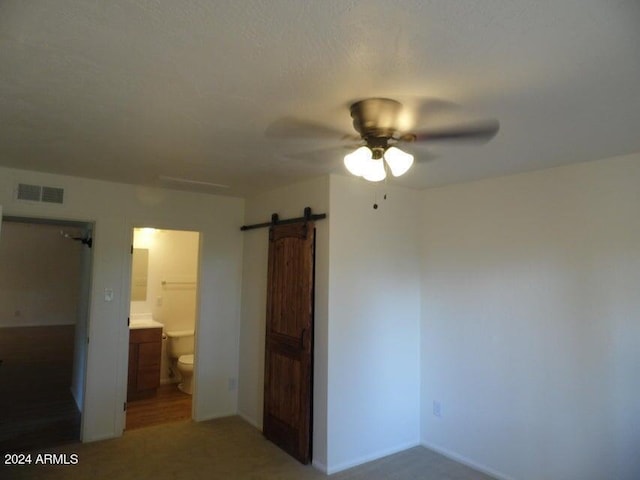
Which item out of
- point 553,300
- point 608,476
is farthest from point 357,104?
point 608,476

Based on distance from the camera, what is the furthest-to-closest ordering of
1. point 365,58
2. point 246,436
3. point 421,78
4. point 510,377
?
point 246,436
point 510,377
point 421,78
point 365,58

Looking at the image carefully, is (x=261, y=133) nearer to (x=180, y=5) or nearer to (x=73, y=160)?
(x=180, y=5)

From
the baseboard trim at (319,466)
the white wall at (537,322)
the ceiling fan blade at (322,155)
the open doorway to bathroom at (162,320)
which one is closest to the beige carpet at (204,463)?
the baseboard trim at (319,466)

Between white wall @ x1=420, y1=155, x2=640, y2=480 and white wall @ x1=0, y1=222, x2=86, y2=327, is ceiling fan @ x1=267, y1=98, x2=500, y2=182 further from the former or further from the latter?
white wall @ x1=0, y1=222, x2=86, y2=327

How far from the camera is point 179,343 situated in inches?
211

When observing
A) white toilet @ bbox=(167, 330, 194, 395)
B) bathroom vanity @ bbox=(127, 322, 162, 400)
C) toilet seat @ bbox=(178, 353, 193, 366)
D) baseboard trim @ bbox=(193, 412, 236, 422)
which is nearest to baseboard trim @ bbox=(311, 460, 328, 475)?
baseboard trim @ bbox=(193, 412, 236, 422)

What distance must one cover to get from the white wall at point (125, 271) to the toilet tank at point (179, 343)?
1.32 meters

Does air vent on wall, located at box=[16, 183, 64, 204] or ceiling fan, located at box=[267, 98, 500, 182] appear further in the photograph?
air vent on wall, located at box=[16, 183, 64, 204]

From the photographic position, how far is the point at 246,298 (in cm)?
438

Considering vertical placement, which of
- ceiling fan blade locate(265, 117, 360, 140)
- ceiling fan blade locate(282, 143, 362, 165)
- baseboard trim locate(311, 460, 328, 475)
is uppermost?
ceiling fan blade locate(282, 143, 362, 165)

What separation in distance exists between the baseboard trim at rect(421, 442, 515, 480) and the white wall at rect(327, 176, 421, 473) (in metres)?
0.18

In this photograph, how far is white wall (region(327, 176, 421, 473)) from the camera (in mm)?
3242

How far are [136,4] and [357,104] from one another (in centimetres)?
100

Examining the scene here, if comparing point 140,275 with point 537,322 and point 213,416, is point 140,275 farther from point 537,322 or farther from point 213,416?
point 537,322
